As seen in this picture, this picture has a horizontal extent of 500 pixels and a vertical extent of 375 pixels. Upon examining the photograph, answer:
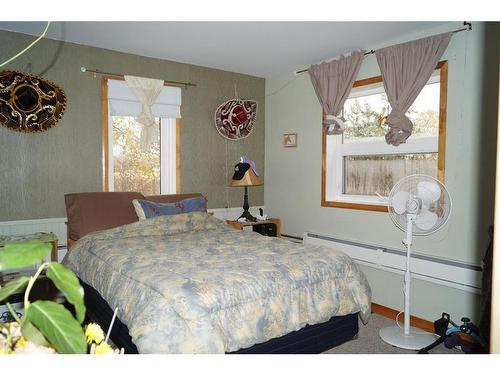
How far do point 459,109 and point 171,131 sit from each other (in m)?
2.75

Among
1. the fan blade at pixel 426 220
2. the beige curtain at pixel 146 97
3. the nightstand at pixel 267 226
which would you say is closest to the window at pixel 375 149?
the fan blade at pixel 426 220

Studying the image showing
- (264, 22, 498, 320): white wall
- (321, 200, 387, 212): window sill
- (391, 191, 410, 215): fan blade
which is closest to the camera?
(391, 191, 410, 215): fan blade

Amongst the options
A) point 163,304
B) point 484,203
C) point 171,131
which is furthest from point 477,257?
point 171,131

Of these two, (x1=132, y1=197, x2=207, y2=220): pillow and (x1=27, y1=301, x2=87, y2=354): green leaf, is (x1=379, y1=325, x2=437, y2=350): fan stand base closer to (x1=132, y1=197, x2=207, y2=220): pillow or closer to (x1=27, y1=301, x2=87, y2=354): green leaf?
(x1=132, y1=197, x2=207, y2=220): pillow

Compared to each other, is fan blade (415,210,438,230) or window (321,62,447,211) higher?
window (321,62,447,211)

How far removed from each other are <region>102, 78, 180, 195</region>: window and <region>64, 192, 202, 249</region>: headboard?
0.40m

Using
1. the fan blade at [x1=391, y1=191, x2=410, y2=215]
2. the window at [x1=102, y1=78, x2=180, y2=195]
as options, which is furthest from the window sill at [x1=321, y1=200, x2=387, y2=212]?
the window at [x1=102, y1=78, x2=180, y2=195]

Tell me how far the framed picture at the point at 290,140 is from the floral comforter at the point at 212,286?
5.41 feet

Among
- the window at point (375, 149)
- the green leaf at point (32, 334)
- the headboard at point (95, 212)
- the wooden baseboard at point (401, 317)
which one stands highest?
the window at point (375, 149)

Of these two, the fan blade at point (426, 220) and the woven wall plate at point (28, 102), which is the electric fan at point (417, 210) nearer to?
the fan blade at point (426, 220)

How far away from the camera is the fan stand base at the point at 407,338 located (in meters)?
2.55

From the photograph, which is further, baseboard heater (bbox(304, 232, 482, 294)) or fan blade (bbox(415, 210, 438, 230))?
baseboard heater (bbox(304, 232, 482, 294))

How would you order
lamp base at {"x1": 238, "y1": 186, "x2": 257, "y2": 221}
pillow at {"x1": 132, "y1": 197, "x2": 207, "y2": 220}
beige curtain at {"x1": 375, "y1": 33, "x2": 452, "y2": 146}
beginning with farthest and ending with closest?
lamp base at {"x1": 238, "y1": 186, "x2": 257, "y2": 221} < pillow at {"x1": 132, "y1": 197, "x2": 207, "y2": 220} < beige curtain at {"x1": 375, "y1": 33, "x2": 452, "y2": 146}

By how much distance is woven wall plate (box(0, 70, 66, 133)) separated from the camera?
9.93 ft
